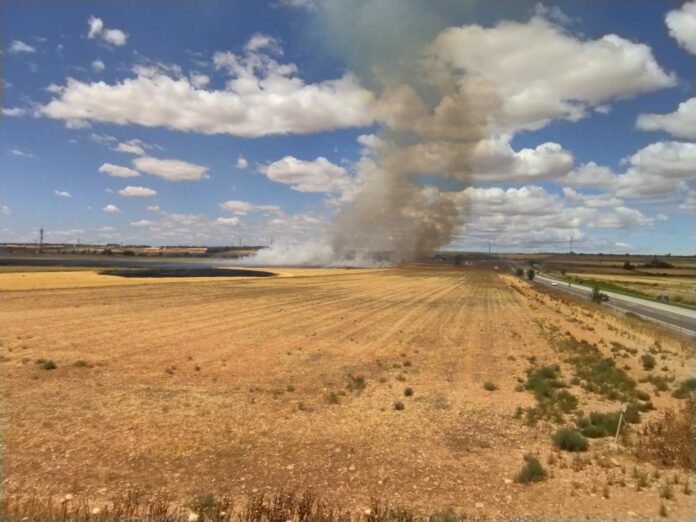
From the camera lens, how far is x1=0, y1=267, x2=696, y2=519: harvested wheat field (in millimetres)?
11375

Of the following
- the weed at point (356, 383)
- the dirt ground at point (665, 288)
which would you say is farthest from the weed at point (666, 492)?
the dirt ground at point (665, 288)

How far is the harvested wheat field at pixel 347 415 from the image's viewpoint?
11.4 m

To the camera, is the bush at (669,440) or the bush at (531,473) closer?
the bush at (531,473)

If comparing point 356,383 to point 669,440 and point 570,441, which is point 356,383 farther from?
point 669,440

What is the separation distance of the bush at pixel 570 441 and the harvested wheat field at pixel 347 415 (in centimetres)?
31

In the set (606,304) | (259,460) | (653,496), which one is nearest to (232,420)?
(259,460)

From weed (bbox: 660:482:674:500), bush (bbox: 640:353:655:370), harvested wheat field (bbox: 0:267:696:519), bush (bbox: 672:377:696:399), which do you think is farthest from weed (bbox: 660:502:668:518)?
bush (bbox: 640:353:655:370)

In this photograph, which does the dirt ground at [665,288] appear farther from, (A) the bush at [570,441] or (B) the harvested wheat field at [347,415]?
(A) the bush at [570,441]

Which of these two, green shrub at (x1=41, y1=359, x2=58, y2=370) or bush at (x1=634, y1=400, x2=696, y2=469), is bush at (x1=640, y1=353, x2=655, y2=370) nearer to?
bush at (x1=634, y1=400, x2=696, y2=469)

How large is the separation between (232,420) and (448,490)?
7.86 m

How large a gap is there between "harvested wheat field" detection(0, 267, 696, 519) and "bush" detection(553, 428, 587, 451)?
31cm

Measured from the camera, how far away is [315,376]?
2266cm

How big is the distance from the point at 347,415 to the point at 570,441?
730cm

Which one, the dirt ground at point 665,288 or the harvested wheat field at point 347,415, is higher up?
the harvested wheat field at point 347,415
